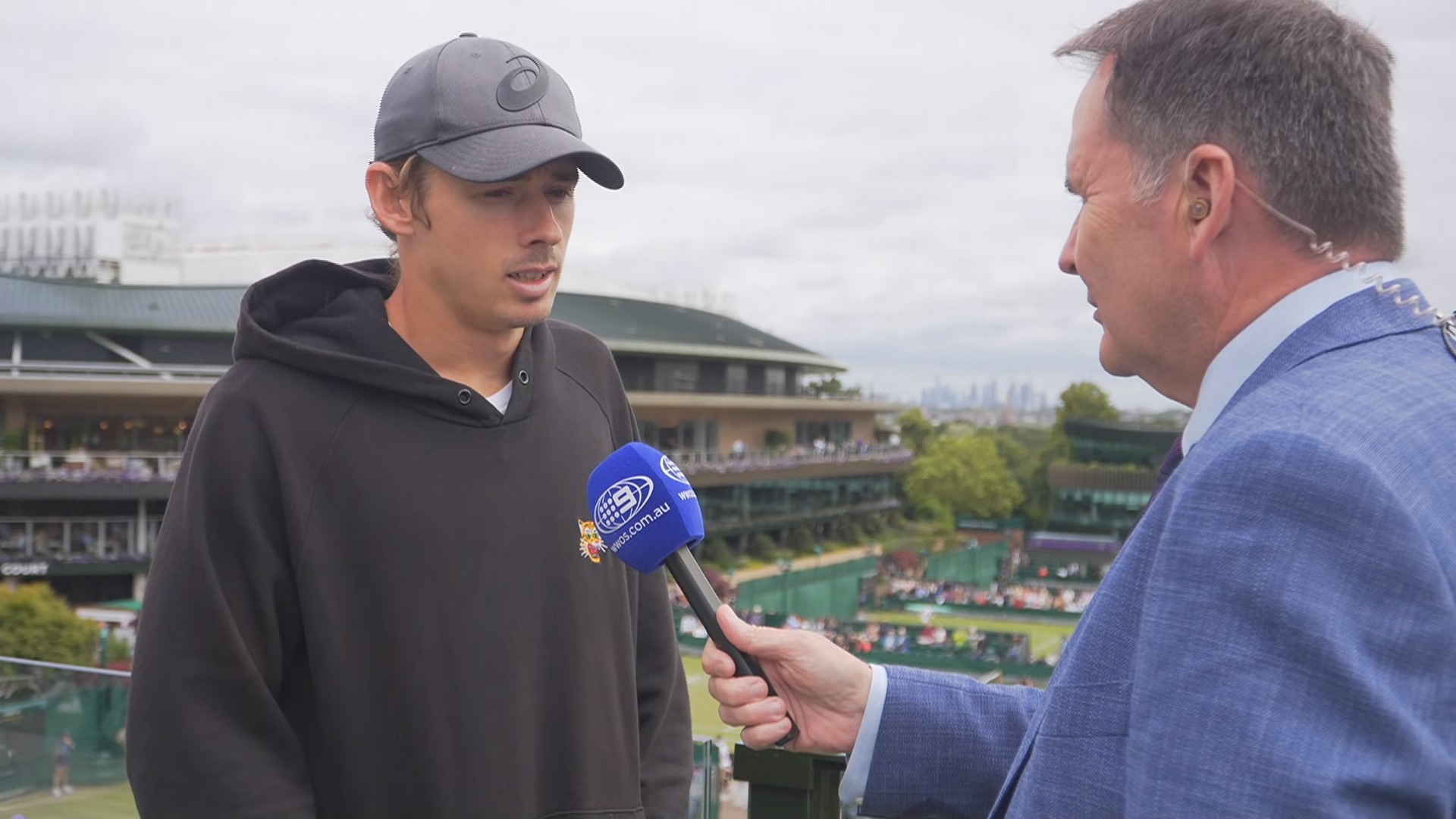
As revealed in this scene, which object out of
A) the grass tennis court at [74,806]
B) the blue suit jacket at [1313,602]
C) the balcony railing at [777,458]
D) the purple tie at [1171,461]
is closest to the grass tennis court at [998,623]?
the balcony railing at [777,458]

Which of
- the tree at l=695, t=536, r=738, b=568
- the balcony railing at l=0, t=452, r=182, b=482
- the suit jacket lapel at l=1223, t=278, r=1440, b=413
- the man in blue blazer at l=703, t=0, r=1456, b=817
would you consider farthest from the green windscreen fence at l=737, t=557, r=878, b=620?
the suit jacket lapel at l=1223, t=278, r=1440, b=413

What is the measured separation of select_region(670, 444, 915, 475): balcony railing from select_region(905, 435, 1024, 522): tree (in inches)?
128

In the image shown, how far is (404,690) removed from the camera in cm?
191

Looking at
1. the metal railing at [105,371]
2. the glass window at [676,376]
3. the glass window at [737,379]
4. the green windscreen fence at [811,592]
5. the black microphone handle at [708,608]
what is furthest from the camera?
the glass window at [737,379]

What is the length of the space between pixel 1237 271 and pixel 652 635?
4.24 ft

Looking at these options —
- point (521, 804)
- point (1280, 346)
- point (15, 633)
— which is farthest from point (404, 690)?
point (15, 633)

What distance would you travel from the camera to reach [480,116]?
198 centimetres

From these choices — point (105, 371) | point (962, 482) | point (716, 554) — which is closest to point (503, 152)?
point (105, 371)

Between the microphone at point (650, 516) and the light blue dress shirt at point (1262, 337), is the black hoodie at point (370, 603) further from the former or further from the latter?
the light blue dress shirt at point (1262, 337)

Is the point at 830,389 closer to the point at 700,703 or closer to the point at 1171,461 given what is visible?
the point at 700,703

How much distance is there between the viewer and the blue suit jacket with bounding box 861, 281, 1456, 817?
1080 millimetres

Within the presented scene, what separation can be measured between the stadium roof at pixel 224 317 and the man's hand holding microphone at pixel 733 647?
3007 centimetres

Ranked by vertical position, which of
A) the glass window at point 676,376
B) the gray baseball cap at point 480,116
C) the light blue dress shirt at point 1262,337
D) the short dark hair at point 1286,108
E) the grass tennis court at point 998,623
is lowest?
the grass tennis court at point 998,623

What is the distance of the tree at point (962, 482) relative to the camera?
59.6 meters
